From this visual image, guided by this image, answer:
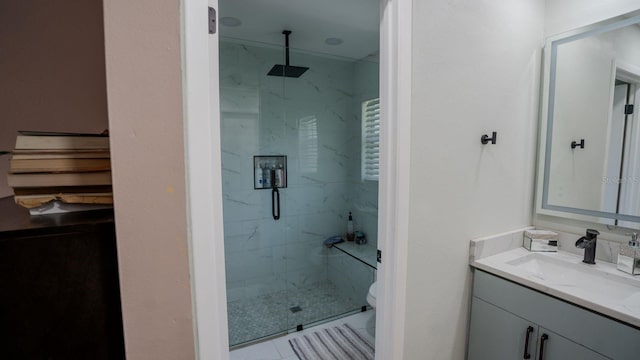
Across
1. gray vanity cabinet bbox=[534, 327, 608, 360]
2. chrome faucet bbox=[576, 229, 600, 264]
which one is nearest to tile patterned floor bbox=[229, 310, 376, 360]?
gray vanity cabinet bbox=[534, 327, 608, 360]

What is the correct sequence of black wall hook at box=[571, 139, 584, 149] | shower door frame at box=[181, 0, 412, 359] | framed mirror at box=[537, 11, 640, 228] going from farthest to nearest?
1. black wall hook at box=[571, 139, 584, 149]
2. framed mirror at box=[537, 11, 640, 228]
3. shower door frame at box=[181, 0, 412, 359]

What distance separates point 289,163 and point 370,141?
2.94ft

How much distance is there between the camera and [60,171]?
2.14 ft

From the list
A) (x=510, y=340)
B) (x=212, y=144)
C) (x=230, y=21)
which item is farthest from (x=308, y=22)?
(x=510, y=340)

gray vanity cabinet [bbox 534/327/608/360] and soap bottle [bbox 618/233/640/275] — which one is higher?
soap bottle [bbox 618/233/640/275]

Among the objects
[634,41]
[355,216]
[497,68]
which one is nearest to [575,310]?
[497,68]

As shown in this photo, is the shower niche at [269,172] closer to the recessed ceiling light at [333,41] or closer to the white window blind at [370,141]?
the white window blind at [370,141]

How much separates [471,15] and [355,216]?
2.24 m

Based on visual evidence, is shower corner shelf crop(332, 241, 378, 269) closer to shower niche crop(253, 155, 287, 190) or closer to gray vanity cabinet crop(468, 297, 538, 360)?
shower niche crop(253, 155, 287, 190)

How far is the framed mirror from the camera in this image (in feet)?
4.63

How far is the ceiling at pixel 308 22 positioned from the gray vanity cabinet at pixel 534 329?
1.93 metres

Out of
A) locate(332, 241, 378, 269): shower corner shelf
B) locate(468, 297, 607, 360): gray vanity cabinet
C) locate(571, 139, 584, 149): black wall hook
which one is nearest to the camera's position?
locate(468, 297, 607, 360): gray vanity cabinet

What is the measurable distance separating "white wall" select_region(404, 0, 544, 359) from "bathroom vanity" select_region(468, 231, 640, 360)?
0.30 feet

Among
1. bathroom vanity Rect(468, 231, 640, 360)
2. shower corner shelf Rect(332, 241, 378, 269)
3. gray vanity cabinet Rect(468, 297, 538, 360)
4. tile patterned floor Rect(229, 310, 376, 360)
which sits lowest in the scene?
tile patterned floor Rect(229, 310, 376, 360)
